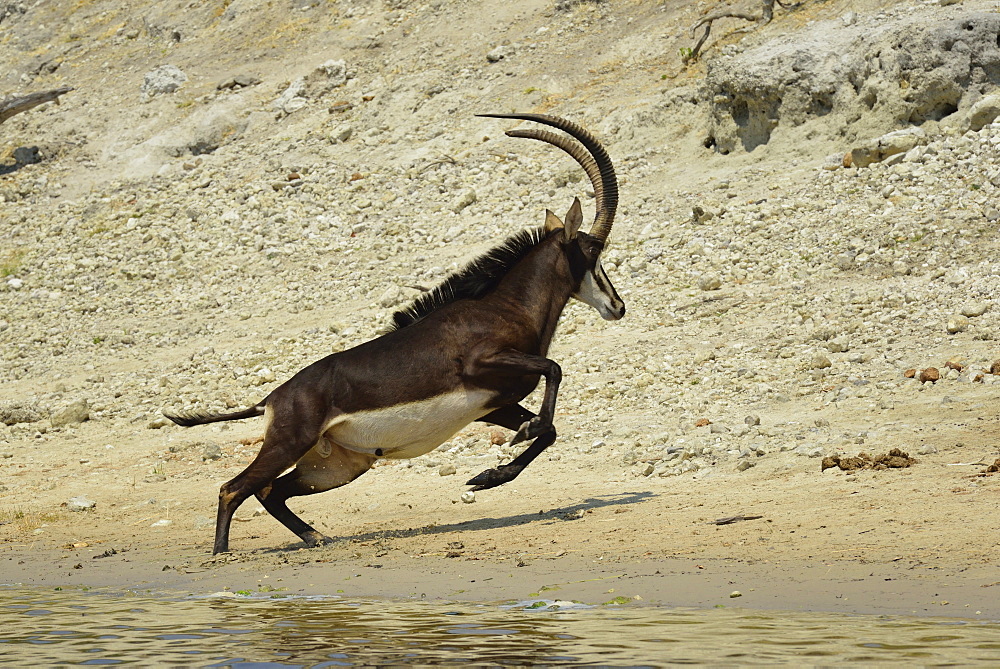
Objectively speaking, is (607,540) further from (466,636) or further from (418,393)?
(466,636)

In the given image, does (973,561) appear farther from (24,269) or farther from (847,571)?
(24,269)

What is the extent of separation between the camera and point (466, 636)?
6.16 metres

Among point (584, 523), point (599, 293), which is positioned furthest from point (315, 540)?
point (599, 293)

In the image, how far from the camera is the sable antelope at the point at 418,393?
372 inches

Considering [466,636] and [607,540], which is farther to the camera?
[607,540]

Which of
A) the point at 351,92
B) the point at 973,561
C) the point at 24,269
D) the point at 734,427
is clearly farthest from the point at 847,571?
the point at 351,92

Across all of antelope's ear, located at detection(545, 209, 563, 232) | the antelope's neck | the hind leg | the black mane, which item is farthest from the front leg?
antelope's ear, located at detection(545, 209, 563, 232)

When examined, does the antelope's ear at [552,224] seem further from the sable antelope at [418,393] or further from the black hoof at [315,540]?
the black hoof at [315,540]

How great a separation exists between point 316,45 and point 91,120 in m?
5.78

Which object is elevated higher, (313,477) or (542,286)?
(542,286)

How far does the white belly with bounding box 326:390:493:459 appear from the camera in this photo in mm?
9445

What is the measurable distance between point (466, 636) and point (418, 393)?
3.48 meters

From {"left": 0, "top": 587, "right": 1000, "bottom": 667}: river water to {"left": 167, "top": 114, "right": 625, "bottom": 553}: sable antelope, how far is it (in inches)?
78.2

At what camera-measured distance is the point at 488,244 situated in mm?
19219
